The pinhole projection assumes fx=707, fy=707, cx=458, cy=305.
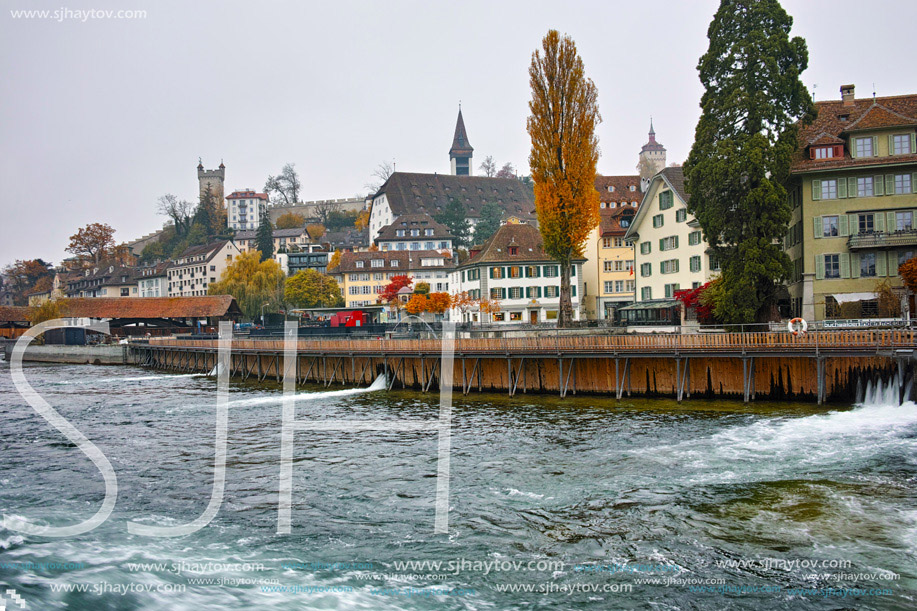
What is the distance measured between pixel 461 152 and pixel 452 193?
151 feet

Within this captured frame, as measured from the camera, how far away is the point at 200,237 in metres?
156

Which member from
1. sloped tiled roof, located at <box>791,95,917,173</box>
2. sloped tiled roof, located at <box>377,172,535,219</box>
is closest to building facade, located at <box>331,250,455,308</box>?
sloped tiled roof, located at <box>377,172,535,219</box>

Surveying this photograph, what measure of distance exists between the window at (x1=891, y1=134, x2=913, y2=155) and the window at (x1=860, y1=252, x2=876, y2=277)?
228 inches

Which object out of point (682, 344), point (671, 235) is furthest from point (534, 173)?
point (682, 344)

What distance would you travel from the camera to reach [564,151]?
50062 mm

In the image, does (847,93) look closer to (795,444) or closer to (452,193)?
(795,444)

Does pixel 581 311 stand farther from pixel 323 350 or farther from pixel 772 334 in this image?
pixel 772 334

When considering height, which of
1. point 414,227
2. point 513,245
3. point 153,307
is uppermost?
point 414,227

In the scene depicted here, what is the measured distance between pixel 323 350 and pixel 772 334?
26680 millimetres

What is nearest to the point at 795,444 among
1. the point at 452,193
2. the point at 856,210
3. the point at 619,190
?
the point at 856,210

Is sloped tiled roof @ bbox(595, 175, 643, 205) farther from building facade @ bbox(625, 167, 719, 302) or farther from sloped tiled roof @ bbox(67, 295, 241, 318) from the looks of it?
sloped tiled roof @ bbox(67, 295, 241, 318)

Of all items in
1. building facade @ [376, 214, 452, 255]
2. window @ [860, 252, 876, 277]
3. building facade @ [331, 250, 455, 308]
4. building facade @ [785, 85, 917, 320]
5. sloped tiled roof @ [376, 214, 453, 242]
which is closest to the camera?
building facade @ [785, 85, 917, 320]

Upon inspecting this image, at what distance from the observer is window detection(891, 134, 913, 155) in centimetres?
3862

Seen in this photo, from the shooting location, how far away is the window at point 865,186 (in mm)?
38906
